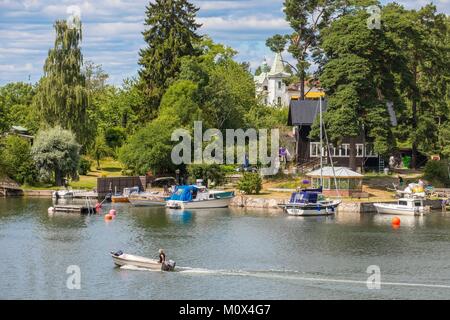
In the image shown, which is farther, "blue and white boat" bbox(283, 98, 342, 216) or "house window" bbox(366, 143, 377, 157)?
"house window" bbox(366, 143, 377, 157)

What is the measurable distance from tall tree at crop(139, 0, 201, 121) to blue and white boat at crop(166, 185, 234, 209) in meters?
31.6

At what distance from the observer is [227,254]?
66.5m

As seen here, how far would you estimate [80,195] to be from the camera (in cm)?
10400

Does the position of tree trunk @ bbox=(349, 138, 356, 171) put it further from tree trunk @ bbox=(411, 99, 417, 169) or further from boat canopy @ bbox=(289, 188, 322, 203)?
boat canopy @ bbox=(289, 188, 322, 203)

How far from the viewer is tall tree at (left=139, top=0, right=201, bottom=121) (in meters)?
128

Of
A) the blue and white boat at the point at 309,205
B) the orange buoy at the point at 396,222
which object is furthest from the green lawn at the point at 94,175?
the orange buoy at the point at 396,222

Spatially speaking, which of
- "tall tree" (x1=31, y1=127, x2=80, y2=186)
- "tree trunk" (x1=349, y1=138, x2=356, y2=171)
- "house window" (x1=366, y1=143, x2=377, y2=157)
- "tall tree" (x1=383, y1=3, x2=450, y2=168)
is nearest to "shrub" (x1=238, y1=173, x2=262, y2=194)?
"tree trunk" (x1=349, y1=138, x2=356, y2=171)

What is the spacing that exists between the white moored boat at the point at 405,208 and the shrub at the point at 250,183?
1443 cm

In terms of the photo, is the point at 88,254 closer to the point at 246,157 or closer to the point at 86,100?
the point at 246,157
